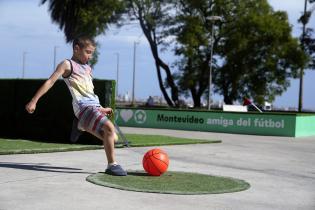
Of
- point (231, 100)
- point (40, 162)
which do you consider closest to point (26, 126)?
point (40, 162)

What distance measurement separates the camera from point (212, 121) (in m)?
25.9

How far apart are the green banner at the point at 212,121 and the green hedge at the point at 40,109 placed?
11.3 m

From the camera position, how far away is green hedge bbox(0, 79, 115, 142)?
1497 cm

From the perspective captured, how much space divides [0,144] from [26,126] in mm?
2915

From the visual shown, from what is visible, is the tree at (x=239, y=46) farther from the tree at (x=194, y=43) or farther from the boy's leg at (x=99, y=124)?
the boy's leg at (x=99, y=124)

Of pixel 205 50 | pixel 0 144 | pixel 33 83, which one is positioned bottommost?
pixel 0 144

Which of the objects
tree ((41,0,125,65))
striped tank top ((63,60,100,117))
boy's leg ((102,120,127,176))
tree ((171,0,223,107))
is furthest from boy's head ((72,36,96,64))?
tree ((171,0,223,107))

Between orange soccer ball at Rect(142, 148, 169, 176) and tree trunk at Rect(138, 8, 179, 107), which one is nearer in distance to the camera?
orange soccer ball at Rect(142, 148, 169, 176)

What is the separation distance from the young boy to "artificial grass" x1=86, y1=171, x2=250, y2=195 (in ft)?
1.16

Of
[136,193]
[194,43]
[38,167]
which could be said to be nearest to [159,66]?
[194,43]

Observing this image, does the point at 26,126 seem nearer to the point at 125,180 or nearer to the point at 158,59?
the point at 125,180

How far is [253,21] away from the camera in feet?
146

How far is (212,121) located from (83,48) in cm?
1807

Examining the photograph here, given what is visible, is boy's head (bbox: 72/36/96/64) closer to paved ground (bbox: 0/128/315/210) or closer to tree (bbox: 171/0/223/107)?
paved ground (bbox: 0/128/315/210)
